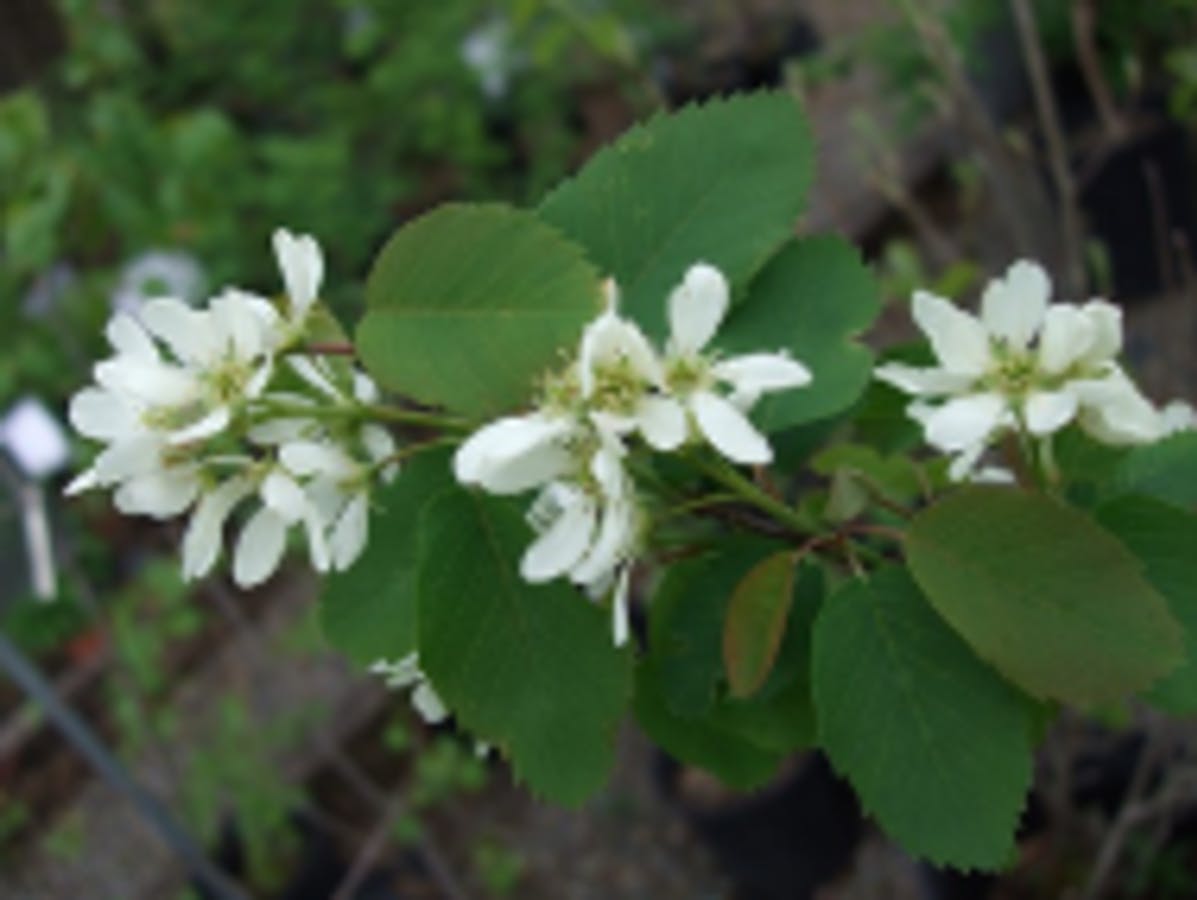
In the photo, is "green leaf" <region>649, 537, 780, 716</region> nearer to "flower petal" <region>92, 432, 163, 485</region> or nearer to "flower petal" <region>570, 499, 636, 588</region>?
"flower petal" <region>570, 499, 636, 588</region>

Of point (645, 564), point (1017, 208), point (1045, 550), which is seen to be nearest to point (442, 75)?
point (1017, 208)

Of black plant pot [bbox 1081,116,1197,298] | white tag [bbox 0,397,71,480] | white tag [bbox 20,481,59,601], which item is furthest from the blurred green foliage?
black plant pot [bbox 1081,116,1197,298]

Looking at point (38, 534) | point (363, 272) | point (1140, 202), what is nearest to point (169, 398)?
point (38, 534)

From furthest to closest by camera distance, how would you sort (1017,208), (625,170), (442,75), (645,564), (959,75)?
(442,75) → (1017,208) → (959,75) → (645,564) → (625,170)

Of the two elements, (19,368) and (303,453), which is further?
(19,368)

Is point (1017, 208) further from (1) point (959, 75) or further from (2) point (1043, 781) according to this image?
(2) point (1043, 781)

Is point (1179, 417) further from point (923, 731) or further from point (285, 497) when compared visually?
point (285, 497)
